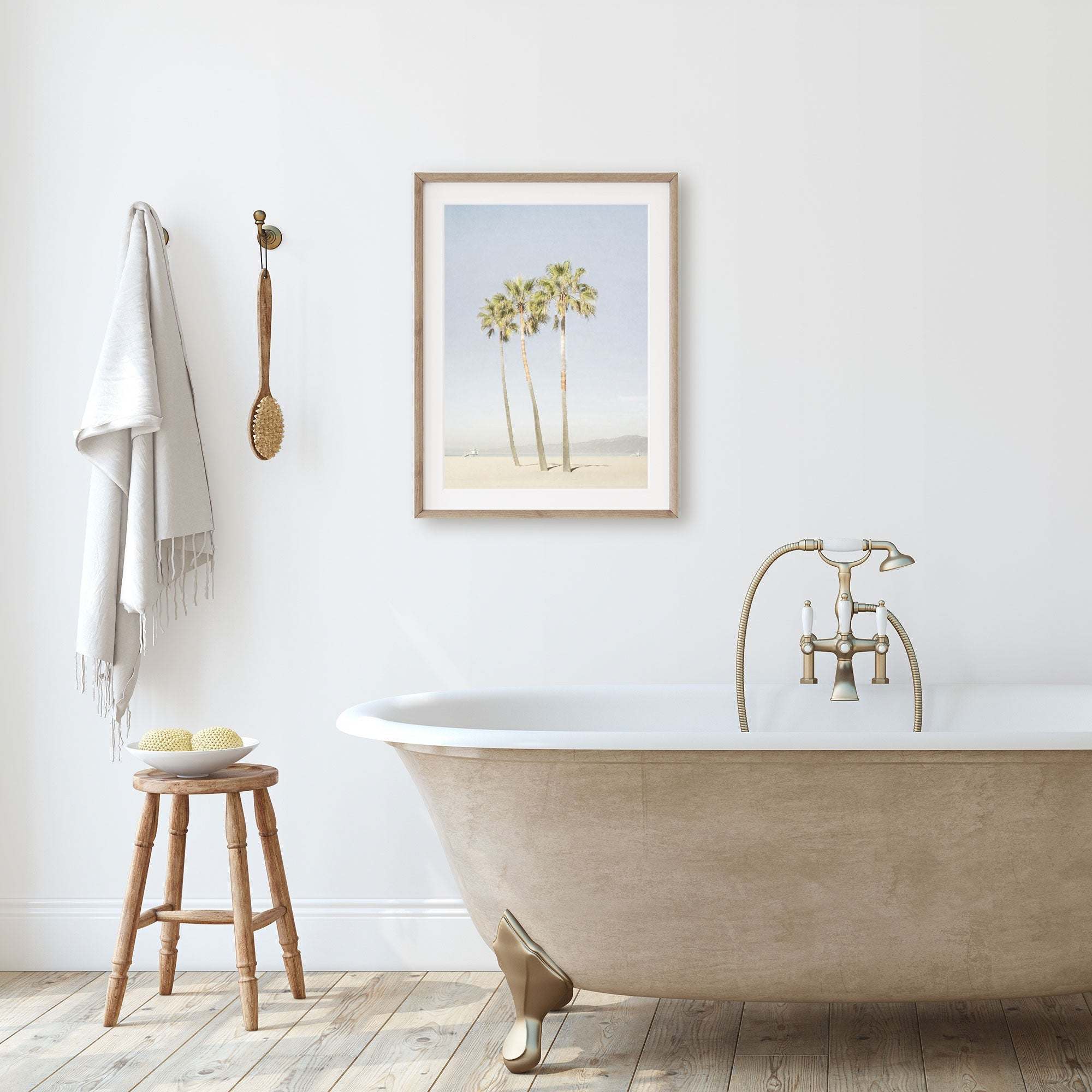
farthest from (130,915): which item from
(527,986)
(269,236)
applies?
(269,236)

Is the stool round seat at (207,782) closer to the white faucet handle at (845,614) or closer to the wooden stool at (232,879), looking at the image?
the wooden stool at (232,879)

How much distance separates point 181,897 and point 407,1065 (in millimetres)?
793

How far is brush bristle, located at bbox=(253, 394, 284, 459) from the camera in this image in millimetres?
2600

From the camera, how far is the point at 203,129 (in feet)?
8.75

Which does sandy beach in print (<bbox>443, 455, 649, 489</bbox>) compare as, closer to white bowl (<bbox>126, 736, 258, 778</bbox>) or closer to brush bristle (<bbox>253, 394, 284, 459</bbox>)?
brush bristle (<bbox>253, 394, 284, 459</bbox>)

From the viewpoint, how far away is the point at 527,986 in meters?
1.99

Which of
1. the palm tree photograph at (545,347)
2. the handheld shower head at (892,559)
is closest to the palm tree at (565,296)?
the palm tree photograph at (545,347)

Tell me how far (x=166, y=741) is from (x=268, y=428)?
0.77m

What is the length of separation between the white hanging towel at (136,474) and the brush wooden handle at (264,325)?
0.18m

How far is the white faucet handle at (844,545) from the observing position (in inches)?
94.6

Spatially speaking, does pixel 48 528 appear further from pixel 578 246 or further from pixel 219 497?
pixel 578 246

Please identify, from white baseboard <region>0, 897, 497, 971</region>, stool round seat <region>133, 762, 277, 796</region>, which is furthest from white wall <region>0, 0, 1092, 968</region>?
stool round seat <region>133, 762, 277, 796</region>

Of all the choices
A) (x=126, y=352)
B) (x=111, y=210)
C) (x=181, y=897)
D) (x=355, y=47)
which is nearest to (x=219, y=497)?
(x=126, y=352)

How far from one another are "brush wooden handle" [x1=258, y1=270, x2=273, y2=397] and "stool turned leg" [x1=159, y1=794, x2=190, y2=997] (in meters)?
0.96
